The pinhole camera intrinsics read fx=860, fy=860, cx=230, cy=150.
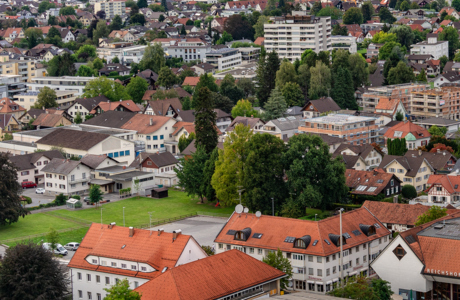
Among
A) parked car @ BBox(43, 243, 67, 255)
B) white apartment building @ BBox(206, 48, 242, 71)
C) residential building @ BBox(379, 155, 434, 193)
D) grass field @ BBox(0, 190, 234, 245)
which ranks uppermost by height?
white apartment building @ BBox(206, 48, 242, 71)

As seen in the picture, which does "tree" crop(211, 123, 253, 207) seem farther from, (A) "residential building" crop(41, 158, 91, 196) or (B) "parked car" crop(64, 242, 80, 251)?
(A) "residential building" crop(41, 158, 91, 196)

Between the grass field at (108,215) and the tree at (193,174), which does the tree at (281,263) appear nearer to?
the grass field at (108,215)

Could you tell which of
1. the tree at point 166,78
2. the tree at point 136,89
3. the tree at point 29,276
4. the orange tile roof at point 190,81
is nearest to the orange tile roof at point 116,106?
the tree at point 136,89

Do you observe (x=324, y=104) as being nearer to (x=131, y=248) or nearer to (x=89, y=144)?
(x=89, y=144)

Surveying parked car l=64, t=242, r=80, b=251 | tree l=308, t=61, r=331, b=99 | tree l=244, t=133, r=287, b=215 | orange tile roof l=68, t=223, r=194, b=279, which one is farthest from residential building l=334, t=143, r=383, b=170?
orange tile roof l=68, t=223, r=194, b=279

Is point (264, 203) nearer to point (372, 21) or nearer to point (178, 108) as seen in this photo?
point (178, 108)

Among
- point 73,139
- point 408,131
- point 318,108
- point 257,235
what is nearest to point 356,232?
point 257,235

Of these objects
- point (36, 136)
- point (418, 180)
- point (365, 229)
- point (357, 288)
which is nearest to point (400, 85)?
point (418, 180)
